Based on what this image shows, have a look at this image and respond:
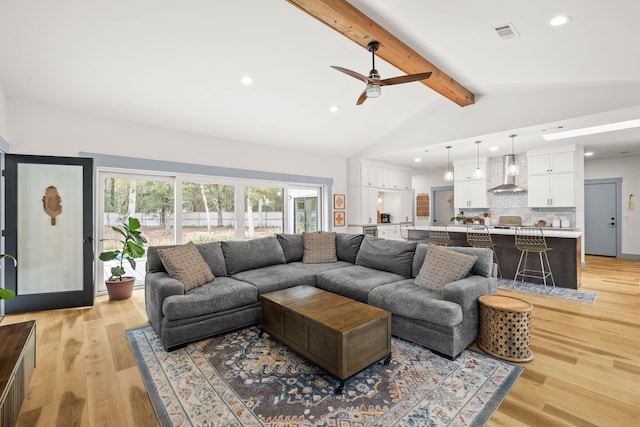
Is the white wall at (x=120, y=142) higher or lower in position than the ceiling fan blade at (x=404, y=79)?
lower

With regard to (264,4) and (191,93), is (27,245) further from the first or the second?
(264,4)

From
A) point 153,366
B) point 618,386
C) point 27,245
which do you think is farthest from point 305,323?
point 27,245

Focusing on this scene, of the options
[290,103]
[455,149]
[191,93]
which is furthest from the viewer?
[455,149]

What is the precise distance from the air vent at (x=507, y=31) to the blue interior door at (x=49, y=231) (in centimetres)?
513

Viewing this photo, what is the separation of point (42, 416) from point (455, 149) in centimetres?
700

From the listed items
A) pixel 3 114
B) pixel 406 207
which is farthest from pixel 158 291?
pixel 406 207

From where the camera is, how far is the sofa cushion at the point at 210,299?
2.68 meters

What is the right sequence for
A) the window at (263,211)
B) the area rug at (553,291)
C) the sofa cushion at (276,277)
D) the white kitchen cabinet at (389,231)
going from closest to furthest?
the sofa cushion at (276,277) < the area rug at (553,291) < the window at (263,211) < the white kitchen cabinet at (389,231)

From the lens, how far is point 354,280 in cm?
343

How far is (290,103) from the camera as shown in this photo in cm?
468

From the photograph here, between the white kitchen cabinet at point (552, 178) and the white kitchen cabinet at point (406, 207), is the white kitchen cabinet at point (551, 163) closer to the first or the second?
the white kitchen cabinet at point (552, 178)

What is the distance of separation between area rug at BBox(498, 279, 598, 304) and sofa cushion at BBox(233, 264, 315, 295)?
330cm

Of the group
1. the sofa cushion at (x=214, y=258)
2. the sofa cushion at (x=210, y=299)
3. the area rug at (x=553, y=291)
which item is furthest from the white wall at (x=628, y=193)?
the sofa cushion at (x=214, y=258)

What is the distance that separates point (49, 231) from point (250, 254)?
262cm
